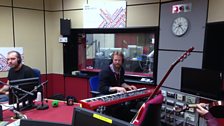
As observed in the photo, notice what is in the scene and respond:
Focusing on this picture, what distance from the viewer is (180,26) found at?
348cm

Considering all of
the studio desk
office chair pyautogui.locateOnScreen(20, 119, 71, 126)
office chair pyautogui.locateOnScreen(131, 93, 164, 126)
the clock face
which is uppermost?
the clock face

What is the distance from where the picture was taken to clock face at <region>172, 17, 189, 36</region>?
3.43 meters

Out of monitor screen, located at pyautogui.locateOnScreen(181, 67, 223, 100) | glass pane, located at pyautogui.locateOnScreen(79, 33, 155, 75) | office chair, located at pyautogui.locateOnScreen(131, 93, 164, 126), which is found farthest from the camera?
glass pane, located at pyautogui.locateOnScreen(79, 33, 155, 75)

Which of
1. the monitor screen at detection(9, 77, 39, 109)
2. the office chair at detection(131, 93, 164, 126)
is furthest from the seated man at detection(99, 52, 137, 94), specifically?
the office chair at detection(131, 93, 164, 126)

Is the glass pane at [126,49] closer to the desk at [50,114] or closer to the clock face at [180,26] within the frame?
the clock face at [180,26]

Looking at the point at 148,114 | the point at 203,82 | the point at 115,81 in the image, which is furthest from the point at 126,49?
the point at 148,114

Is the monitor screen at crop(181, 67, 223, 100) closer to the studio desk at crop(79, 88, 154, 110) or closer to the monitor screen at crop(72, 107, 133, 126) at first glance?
the studio desk at crop(79, 88, 154, 110)

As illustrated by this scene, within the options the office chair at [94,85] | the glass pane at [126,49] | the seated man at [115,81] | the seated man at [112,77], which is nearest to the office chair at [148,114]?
the seated man at [115,81]

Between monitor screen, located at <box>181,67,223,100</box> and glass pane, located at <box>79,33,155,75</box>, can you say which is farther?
glass pane, located at <box>79,33,155,75</box>

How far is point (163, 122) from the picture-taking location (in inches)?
151

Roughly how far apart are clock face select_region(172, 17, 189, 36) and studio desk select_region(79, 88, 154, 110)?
1166mm

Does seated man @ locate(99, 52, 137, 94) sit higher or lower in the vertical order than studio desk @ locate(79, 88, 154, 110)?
higher

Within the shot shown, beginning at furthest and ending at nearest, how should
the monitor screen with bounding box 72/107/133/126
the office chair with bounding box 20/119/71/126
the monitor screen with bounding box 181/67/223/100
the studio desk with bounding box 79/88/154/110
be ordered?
the monitor screen with bounding box 181/67/223/100
the studio desk with bounding box 79/88/154/110
the office chair with bounding box 20/119/71/126
the monitor screen with bounding box 72/107/133/126

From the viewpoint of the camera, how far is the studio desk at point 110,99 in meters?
2.48
